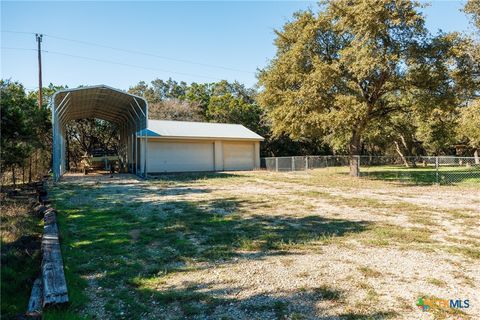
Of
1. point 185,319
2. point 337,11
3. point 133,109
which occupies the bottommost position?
point 185,319

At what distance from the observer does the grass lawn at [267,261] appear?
290 centimetres

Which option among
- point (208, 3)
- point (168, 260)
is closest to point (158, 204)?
point (168, 260)

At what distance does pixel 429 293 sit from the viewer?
10.2ft

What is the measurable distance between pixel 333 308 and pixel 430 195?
9016mm

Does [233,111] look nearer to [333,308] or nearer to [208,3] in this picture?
[208,3]

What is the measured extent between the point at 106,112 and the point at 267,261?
20070mm

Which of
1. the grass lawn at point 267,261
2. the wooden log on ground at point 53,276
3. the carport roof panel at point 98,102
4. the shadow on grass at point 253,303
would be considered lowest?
the shadow on grass at point 253,303

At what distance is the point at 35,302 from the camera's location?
2.92 meters

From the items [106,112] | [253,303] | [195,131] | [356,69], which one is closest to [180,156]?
[195,131]

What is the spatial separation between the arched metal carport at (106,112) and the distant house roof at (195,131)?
5.18 feet

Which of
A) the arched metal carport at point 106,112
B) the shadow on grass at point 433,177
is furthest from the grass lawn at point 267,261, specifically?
the arched metal carport at point 106,112

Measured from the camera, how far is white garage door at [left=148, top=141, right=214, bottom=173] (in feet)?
67.6

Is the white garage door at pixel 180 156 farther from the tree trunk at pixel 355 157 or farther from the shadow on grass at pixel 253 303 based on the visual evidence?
the shadow on grass at pixel 253 303
